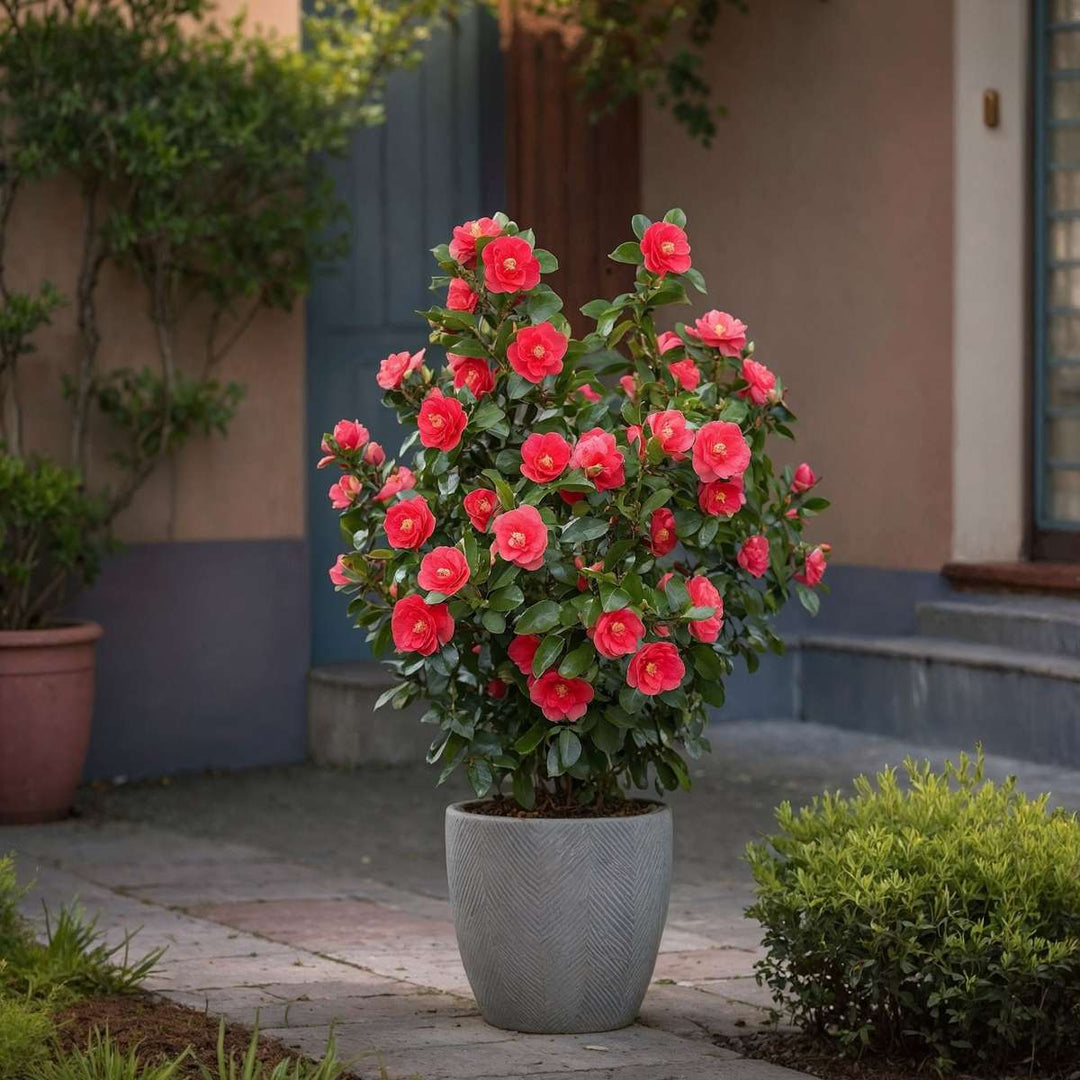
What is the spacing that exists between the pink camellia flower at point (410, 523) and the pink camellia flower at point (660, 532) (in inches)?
19.5

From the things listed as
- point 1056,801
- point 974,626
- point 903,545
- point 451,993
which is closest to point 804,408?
point 903,545

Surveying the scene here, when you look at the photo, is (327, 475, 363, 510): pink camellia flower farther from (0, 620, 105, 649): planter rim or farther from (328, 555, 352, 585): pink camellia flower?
(0, 620, 105, 649): planter rim

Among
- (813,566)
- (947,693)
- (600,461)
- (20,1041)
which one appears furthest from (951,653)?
(20,1041)

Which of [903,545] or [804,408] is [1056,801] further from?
[804,408]

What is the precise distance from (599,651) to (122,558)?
4839 mm

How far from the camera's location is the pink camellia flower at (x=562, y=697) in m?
4.73

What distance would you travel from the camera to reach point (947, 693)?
8.86 meters

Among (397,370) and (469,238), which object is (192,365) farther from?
(469,238)

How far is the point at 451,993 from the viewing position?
536 centimetres

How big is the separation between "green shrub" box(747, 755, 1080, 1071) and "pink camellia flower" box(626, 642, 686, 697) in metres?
0.45

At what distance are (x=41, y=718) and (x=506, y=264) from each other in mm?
4073

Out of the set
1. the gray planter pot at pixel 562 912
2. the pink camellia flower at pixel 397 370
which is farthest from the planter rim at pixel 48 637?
the gray planter pot at pixel 562 912

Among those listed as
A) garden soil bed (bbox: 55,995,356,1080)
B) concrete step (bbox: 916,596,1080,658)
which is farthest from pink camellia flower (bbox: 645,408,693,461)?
concrete step (bbox: 916,596,1080,658)

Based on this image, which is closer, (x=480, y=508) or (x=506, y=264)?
(x=480, y=508)
